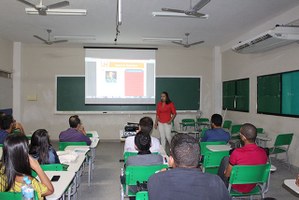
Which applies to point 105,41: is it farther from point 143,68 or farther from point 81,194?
point 81,194

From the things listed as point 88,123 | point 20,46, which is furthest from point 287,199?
point 20,46

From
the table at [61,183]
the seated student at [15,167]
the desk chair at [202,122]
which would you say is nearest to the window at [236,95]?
the desk chair at [202,122]

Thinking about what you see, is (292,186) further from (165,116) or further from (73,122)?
(165,116)

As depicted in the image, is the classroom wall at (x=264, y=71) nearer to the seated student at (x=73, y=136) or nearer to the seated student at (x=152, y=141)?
the seated student at (x=152, y=141)

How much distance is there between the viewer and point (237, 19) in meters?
5.99

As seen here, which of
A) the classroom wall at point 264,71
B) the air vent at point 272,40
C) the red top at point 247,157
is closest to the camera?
the red top at point 247,157

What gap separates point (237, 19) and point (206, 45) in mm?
2772

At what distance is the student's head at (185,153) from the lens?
1.59 m

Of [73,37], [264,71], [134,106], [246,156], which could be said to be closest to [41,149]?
[246,156]

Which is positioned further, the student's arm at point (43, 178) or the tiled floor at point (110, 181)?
the tiled floor at point (110, 181)

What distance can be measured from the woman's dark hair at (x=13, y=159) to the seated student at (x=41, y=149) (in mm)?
837

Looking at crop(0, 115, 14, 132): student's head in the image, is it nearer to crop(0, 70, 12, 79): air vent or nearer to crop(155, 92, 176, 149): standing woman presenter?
crop(155, 92, 176, 149): standing woman presenter

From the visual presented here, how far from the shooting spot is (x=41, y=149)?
2.81 metres

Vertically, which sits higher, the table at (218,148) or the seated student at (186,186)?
the seated student at (186,186)
